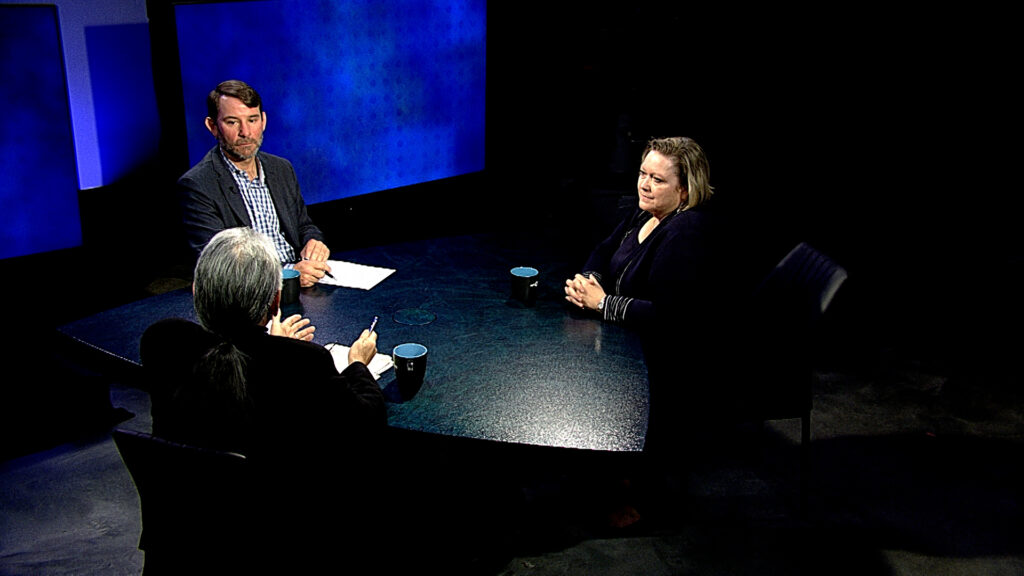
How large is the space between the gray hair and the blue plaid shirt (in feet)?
4.83

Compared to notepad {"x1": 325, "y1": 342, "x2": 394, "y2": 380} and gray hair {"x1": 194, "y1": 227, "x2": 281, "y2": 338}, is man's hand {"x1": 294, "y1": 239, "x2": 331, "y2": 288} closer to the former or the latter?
notepad {"x1": 325, "y1": 342, "x2": 394, "y2": 380}

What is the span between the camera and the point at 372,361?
2.24 metres

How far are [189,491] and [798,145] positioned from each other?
3.77 meters

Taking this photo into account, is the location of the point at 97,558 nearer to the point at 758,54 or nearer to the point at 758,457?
the point at 758,457

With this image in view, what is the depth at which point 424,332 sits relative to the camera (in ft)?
8.14

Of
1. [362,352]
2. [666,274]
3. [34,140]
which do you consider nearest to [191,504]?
[362,352]

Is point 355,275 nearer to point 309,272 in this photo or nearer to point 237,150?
point 309,272

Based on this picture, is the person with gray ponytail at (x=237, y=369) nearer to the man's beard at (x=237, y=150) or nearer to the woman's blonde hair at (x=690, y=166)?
the man's beard at (x=237, y=150)

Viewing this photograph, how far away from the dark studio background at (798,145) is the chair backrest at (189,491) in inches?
92.9

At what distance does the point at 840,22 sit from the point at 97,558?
4.10 metres

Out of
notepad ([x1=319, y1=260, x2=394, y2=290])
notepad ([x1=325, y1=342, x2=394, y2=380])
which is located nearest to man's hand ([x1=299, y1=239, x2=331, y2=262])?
notepad ([x1=319, y1=260, x2=394, y2=290])

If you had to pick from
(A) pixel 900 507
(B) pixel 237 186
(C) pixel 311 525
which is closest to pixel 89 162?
(B) pixel 237 186

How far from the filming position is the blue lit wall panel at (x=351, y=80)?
3.25m

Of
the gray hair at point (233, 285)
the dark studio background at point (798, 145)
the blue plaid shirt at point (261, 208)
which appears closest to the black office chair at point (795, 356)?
the dark studio background at point (798, 145)
